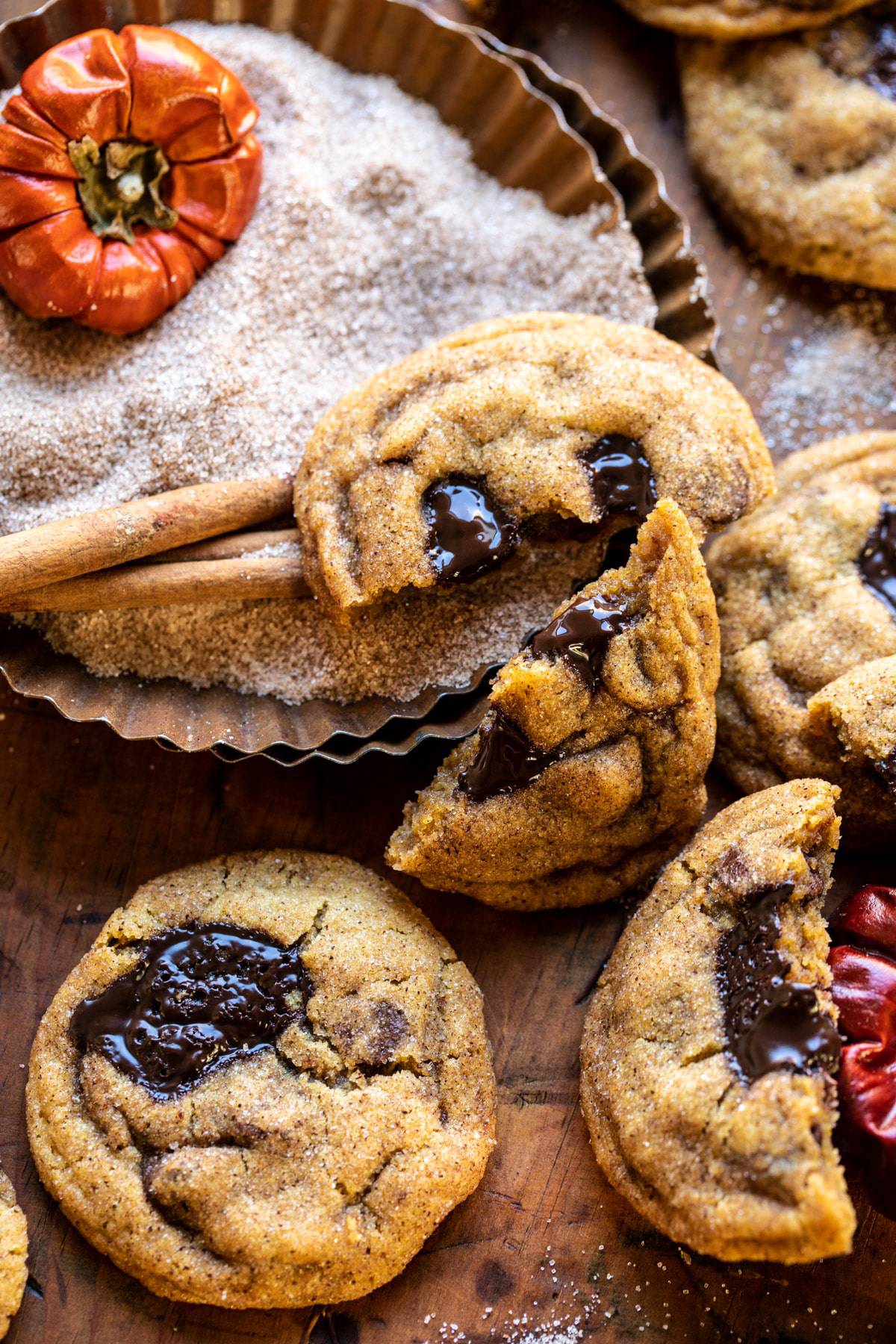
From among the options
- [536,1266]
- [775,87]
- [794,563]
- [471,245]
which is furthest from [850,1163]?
[775,87]

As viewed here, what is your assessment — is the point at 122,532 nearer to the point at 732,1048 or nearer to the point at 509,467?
the point at 509,467

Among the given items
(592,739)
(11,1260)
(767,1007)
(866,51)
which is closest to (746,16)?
(866,51)

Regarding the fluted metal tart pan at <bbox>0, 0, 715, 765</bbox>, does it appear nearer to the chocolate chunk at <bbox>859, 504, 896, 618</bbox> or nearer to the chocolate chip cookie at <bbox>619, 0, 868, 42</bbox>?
the chocolate chip cookie at <bbox>619, 0, 868, 42</bbox>

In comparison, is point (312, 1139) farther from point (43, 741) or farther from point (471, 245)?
point (471, 245)

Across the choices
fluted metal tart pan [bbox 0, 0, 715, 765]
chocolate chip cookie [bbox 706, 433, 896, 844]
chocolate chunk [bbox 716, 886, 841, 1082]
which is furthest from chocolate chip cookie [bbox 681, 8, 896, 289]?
chocolate chunk [bbox 716, 886, 841, 1082]

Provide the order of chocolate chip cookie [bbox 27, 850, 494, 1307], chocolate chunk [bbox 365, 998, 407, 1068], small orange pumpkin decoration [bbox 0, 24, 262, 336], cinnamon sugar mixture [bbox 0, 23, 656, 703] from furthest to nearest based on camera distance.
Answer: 1. cinnamon sugar mixture [bbox 0, 23, 656, 703]
2. small orange pumpkin decoration [bbox 0, 24, 262, 336]
3. chocolate chunk [bbox 365, 998, 407, 1068]
4. chocolate chip cookie [bbox 27, 850, 494, 1307]

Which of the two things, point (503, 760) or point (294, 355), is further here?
point (294, 355)

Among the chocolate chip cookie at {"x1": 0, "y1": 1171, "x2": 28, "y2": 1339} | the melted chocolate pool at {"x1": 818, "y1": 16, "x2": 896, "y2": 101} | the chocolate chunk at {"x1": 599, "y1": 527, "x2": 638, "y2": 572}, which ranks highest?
the melted chocolate pool at {"x1": 818, "y1": 16, "x2": 896, "y2": 101}

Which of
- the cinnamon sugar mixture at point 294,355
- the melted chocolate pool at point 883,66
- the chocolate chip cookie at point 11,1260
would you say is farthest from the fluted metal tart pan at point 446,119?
the chocolate chip cookie at point 11,1260
